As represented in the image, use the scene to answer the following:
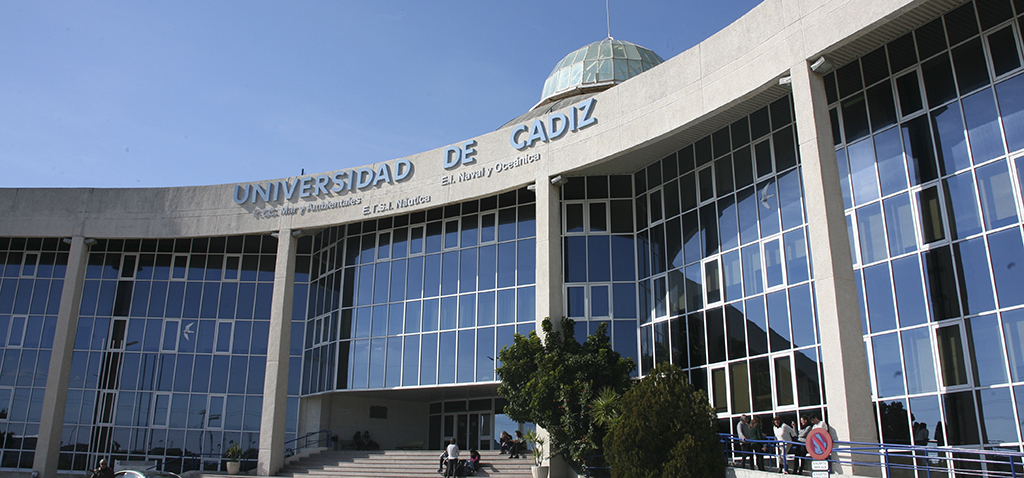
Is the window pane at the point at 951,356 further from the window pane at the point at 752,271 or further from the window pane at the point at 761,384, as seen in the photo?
the window pane at the point at 752,271

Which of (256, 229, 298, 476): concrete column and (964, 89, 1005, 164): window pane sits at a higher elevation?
(964, 89, 1005, 164): window pane

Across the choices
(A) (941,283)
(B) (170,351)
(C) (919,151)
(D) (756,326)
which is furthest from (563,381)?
(B) (170,351)

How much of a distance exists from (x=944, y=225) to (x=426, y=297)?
16.8 m

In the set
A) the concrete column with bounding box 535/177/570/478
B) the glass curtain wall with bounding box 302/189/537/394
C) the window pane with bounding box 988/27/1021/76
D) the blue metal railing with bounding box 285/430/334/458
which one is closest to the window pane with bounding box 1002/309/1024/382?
the window pane with bounding box 988/27/1021/76

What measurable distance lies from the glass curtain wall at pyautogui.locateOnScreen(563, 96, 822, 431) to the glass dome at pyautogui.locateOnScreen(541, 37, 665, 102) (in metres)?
10.3

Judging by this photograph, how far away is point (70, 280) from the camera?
3055 cm

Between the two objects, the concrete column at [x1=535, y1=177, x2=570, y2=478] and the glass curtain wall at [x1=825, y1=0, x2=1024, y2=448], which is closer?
the glass curtain wall at [x1=825, y1=0, x2=1024, y2=448]

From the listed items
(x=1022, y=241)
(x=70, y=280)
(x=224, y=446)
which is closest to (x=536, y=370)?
(x=1022, y=241)

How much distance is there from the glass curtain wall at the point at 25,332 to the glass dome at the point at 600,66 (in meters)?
23.4

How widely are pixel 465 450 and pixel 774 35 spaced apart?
19.2 meters

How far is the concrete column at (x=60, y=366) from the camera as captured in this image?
2855 centimetres

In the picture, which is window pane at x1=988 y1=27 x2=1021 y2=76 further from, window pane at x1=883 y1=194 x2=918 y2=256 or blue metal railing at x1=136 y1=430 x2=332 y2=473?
blue metal railing at x1=136 y1=430 x2=332 y2=473

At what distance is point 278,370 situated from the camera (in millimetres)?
27656

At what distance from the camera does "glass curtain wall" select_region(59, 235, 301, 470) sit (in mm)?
30500
